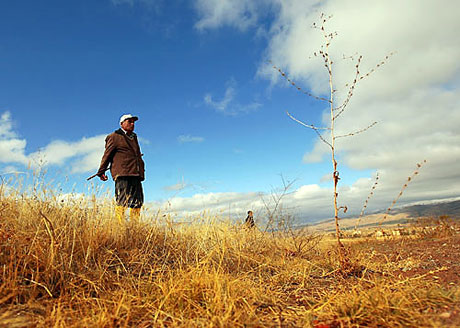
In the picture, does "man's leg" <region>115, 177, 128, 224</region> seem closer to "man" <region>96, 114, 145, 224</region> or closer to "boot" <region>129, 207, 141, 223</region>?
"man" <region>96, 114, 145, 224</region>

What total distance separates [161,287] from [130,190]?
339cm

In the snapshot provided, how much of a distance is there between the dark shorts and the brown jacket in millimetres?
118

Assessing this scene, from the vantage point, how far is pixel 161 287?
94.7 inches

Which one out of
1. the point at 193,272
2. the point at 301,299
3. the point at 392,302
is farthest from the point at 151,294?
the point at 392,302

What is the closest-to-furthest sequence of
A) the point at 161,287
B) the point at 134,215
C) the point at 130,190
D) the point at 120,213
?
the point at 161,287
the point at 120,213
the point at 134,215
the point at 130,190

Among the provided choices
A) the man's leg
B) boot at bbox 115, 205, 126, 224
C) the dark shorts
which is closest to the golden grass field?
boot at bbox 115, 205, 126, 224

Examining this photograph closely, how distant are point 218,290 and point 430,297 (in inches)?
61.4

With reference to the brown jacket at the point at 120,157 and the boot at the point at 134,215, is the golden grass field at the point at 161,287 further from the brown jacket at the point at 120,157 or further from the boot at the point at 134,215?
the brown jacket at the point at 120,157

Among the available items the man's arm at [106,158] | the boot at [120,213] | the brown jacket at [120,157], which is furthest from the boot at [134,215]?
the man's arm at [106,158]

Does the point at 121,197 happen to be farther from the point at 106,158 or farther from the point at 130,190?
the point at 106,158

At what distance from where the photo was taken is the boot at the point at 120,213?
433 centimetres

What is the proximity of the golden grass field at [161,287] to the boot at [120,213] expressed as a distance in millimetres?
119

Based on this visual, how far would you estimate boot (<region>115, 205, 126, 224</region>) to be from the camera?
14.2ft

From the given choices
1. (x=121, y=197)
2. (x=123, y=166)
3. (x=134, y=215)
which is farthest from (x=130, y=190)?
(x=134, y=215)
